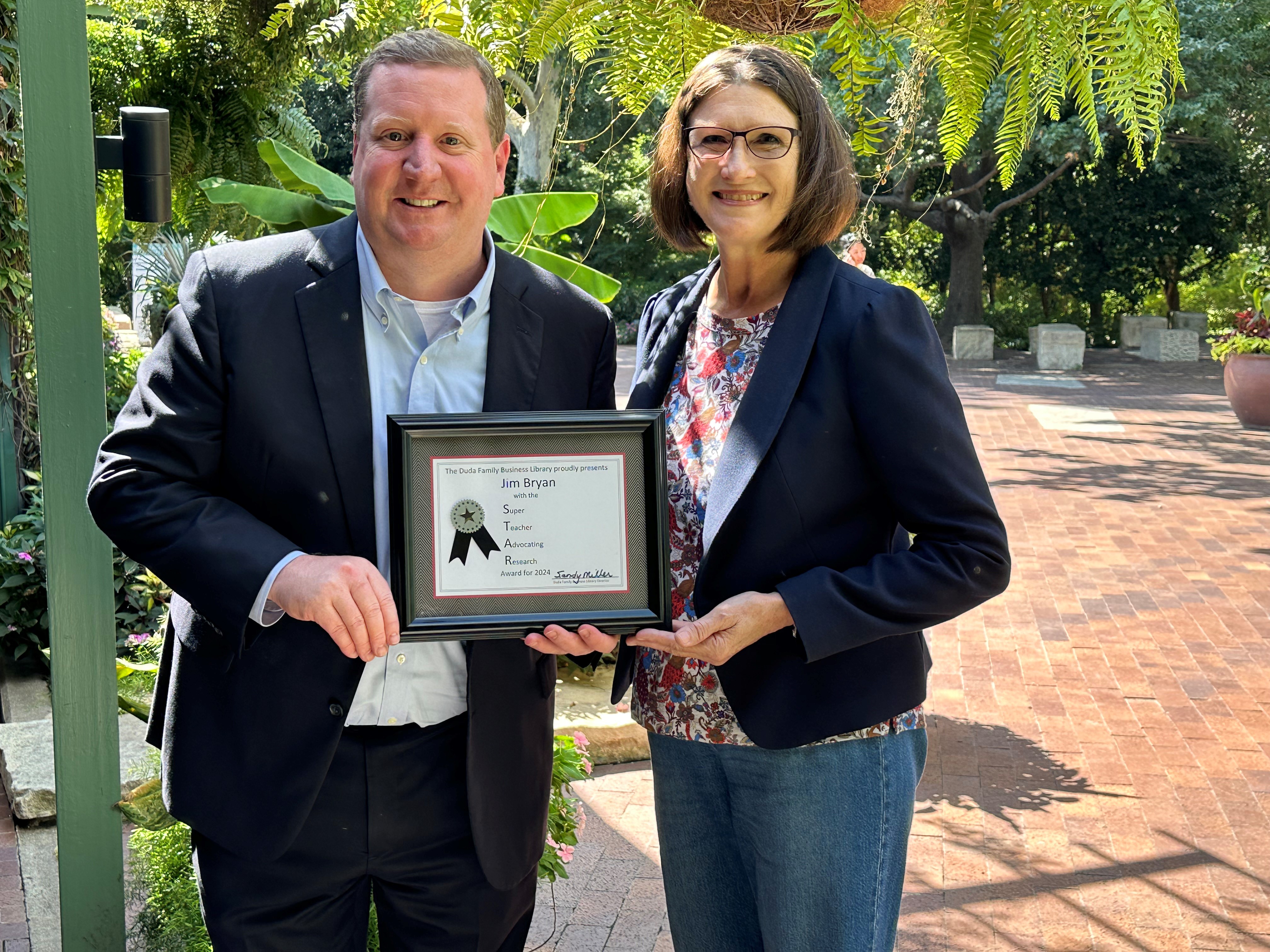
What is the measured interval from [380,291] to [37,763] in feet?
11.3

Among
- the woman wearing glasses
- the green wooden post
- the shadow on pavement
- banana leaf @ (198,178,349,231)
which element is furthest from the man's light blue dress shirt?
the shadow on pavement

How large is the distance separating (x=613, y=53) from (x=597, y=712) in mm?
3570

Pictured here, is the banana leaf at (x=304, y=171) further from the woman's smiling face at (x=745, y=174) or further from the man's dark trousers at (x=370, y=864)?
the man's dark trousers at (x=370, y=864)

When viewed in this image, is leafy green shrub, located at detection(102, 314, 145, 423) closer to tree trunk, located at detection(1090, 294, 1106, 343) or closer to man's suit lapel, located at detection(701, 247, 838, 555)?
man's suit lapel, located at detection(701, 247, 838, 555)

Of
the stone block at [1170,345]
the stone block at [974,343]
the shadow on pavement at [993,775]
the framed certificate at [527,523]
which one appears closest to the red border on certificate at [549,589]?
the framed certificate at [527,523]

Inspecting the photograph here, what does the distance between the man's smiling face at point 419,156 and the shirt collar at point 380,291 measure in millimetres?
45

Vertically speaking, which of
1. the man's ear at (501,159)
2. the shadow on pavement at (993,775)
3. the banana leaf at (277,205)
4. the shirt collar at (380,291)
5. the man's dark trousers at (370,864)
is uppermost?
the banana leaf at (277,205)

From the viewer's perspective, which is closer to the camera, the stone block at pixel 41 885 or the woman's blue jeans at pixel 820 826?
the woman's blue jeans at pixel 820 826

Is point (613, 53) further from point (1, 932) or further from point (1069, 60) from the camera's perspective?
point (1, 932)

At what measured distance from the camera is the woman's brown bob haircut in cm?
207

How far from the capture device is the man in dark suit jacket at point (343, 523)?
1890mm

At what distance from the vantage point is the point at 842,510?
2.03m

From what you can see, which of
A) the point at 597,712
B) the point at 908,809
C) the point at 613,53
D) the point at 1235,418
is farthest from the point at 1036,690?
the point at 1235,418

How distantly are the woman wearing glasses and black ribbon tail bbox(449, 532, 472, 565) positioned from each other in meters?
0.16
